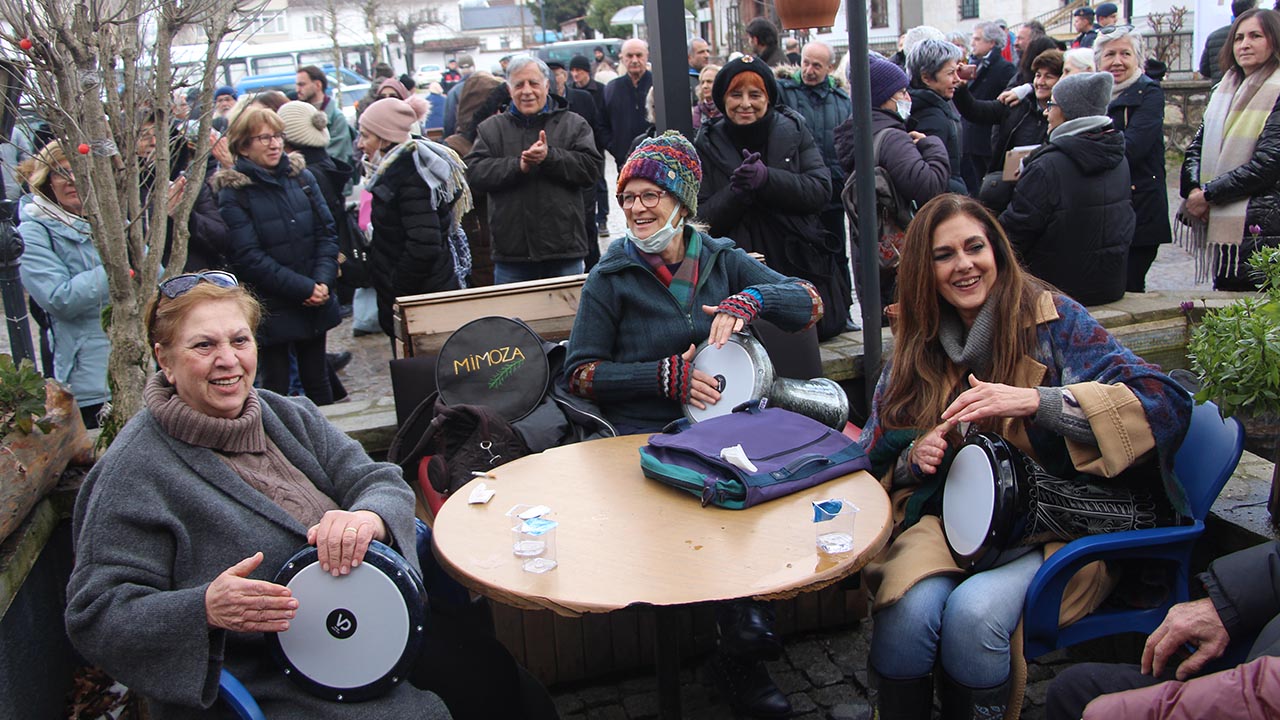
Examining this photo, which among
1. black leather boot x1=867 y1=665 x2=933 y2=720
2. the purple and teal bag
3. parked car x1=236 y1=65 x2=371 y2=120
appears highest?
parked car x1=236 y1=65 x2=371 y2=120

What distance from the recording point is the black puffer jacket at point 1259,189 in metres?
5.00

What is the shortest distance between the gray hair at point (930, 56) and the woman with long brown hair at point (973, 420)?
2445mm

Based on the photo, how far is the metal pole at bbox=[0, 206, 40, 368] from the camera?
158 inches

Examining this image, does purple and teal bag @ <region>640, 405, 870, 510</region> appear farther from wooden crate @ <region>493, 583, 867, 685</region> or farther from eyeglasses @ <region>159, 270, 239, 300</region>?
eyeglasses @ <region>159, 270, 239, 300</region>

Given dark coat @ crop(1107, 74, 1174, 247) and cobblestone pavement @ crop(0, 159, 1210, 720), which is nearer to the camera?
cobblestone pavement @ crop(0, 159, 1210, 720)

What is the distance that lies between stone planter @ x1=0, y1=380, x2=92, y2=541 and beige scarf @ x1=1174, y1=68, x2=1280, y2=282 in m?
5.07

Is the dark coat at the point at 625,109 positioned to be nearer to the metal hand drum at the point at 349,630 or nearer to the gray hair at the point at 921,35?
the gray hair at the point at 921,35

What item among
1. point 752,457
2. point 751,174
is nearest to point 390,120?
point 751,174

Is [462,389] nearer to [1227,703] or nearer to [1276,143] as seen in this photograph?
[1227,703]

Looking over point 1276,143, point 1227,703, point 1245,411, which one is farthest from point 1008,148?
point 1227,703

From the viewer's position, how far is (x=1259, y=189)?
5.08 m

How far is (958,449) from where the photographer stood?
2814mm

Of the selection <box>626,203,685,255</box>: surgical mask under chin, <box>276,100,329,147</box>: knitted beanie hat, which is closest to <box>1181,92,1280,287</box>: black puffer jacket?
<box>626,203,685,255</box>: surgical mask under chin

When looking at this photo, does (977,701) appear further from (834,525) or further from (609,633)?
(609,633)
